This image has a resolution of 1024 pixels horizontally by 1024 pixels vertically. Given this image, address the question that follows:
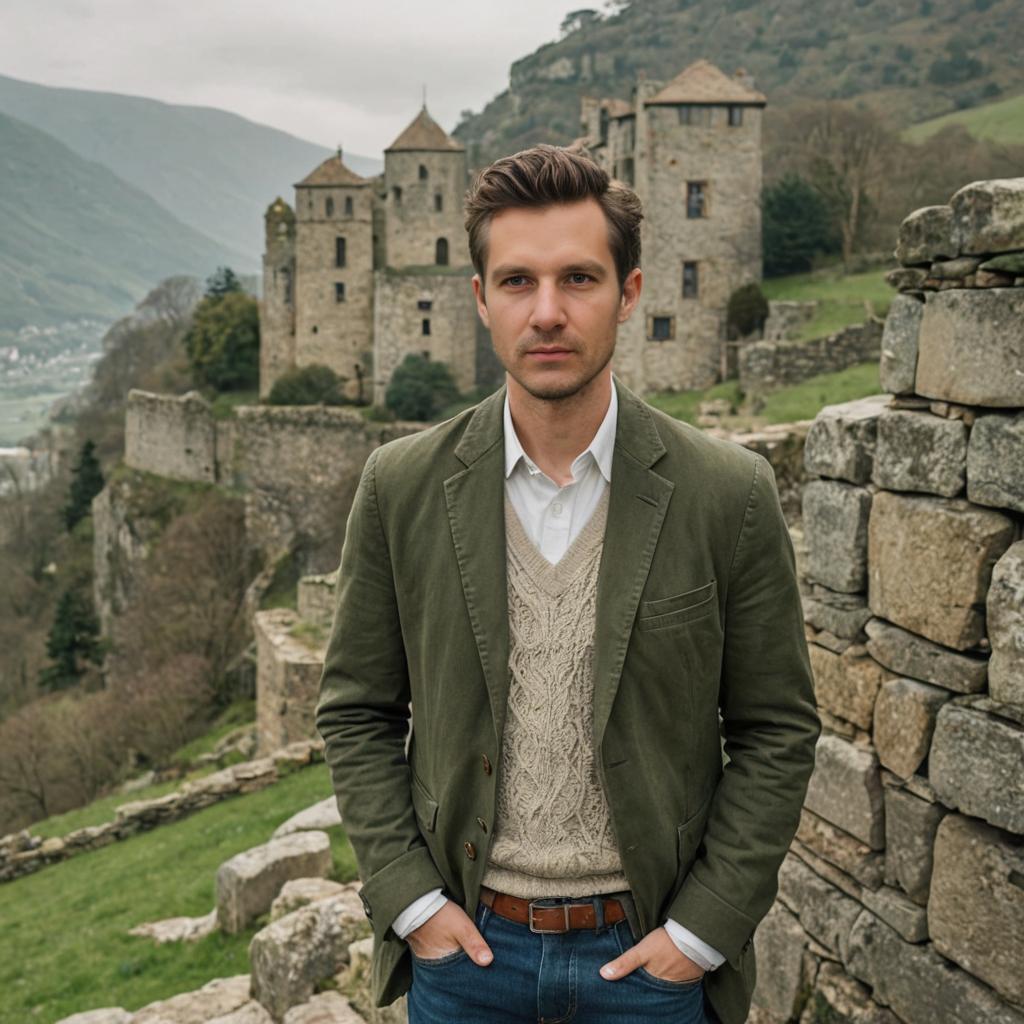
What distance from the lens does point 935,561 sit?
3561mm

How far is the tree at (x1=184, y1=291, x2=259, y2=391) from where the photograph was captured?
44.5m

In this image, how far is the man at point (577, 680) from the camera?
8.55ft

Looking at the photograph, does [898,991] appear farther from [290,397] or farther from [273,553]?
[290,397]

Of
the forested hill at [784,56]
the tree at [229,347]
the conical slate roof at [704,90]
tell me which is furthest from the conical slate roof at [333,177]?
the conical slate roof at [704,90]

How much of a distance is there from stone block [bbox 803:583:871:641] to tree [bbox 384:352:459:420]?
33996 millimetres

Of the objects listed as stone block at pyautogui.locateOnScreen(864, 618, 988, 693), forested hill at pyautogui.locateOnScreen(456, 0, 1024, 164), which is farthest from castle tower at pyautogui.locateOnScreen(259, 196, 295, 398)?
stone block at pyautogui.locateOnScreen(864, 618, 988, 693)

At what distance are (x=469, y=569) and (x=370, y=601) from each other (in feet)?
1.03

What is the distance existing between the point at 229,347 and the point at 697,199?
2257 cm

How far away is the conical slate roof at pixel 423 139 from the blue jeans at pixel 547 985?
134 ft

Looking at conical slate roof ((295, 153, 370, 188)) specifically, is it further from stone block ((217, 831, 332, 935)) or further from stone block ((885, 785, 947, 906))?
stone block ((885, 785, 947, 906))

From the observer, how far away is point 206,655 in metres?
27.7

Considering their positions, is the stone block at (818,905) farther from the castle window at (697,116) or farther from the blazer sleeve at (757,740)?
the castle window at (697,116)

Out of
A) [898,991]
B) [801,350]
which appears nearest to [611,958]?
[898,991]

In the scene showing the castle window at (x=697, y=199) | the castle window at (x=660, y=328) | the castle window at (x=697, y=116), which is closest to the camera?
the castle window at (x=697, y=116)
